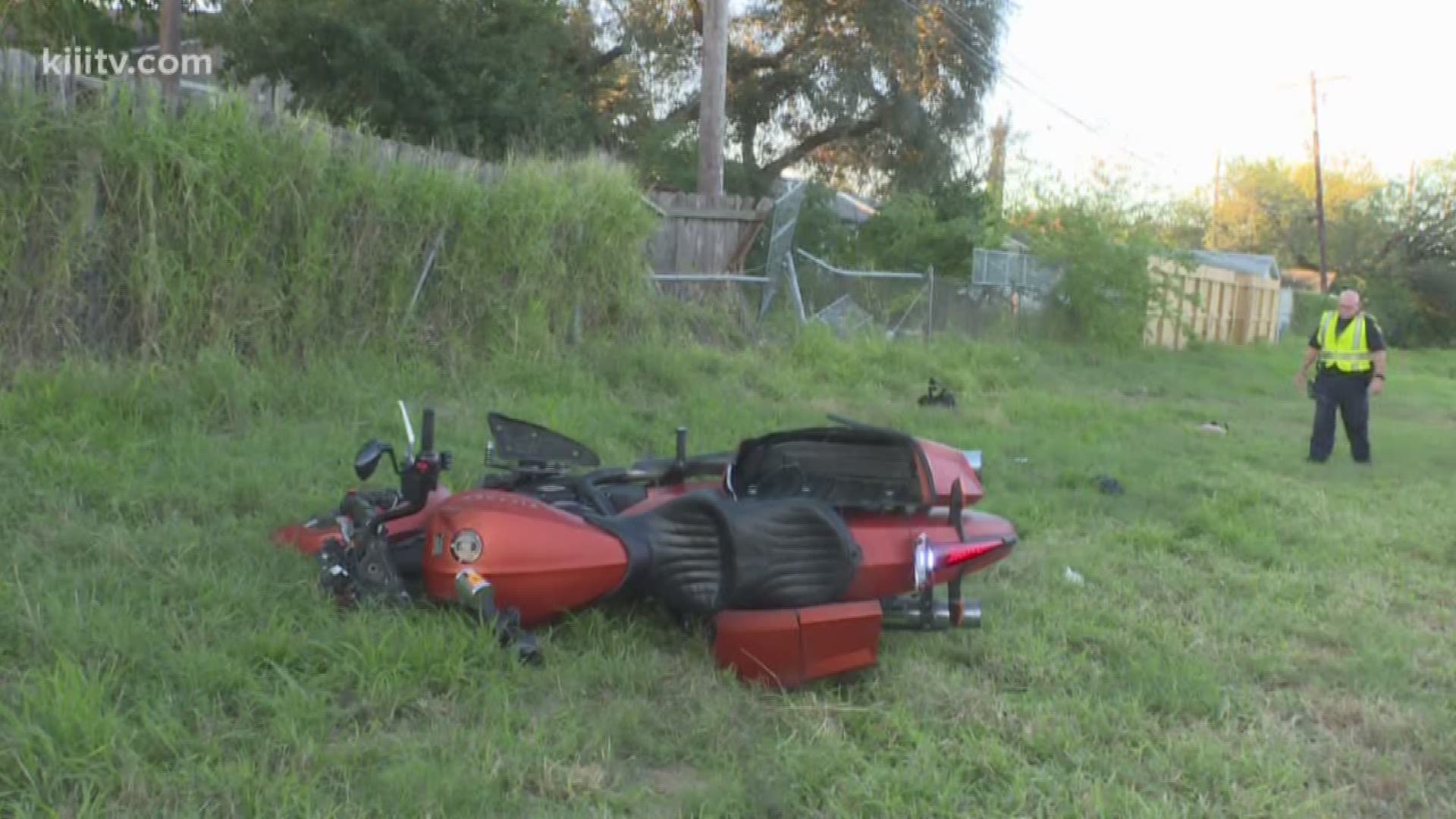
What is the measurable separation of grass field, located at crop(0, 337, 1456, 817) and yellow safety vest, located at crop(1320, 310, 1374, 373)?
3.10 m

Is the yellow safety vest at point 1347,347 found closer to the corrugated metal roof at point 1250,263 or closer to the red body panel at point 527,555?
the red body panel at point 527,555

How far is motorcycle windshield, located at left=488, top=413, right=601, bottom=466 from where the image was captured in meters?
4.52

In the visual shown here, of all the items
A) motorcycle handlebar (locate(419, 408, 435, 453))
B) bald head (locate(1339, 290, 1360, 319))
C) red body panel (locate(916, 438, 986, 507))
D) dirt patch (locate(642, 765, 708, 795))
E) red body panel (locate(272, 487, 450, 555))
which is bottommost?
dirt patch (locate(642, 765, 708, 795))

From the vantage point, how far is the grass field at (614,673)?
3.09 m

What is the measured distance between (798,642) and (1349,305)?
8.13 m

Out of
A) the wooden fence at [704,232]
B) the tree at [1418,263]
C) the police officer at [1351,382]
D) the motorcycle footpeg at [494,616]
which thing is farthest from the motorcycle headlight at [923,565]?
the tree at [1418,263]

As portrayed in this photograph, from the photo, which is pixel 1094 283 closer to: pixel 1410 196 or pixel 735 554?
pixel 735 554

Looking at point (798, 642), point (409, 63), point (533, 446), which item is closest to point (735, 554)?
point (798, 642)

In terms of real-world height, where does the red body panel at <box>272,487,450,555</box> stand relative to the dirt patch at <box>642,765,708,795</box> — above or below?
above

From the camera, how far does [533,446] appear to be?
4617 mm

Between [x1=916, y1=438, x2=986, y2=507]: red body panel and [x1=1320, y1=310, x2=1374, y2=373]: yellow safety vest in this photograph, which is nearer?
[x1=916, y1=438, x2=986, y2=507]: red body panel

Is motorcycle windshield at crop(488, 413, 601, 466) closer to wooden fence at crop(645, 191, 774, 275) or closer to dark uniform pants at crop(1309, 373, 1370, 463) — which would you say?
wooden fence at crop(645, 191, 774, 275)

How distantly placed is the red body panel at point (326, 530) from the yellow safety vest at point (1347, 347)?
27.1 ft

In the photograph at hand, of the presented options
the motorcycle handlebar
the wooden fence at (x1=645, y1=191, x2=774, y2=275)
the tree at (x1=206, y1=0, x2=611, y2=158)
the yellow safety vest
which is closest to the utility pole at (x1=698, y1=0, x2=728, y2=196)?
the wooden fence at (x1=645, y1=191, x2=774, y2=275)
